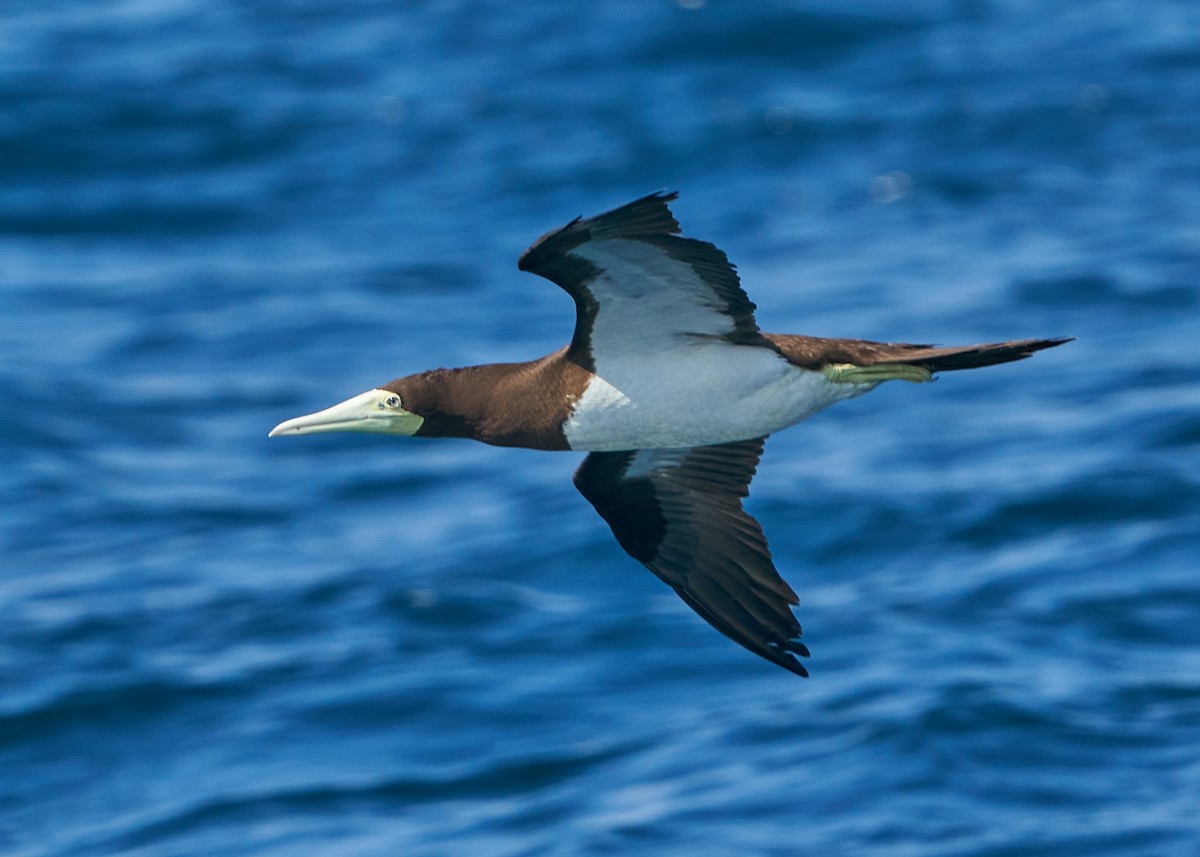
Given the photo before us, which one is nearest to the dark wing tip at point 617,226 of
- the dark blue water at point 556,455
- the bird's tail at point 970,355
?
the bird's tail at point 970,355

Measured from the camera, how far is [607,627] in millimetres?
18141

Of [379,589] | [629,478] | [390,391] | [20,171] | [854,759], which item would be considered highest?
[20,171]

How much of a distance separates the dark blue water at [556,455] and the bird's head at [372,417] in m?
5.43

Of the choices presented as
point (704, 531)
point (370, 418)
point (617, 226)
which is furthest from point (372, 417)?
point (617, 226)

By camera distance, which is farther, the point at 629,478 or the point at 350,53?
the point at 350,53

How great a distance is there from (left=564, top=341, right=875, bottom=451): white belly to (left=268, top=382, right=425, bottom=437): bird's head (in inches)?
38.2

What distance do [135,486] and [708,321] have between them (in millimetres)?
13286

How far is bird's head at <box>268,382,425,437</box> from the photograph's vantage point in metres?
10.8

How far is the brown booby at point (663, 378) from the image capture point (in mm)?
9734

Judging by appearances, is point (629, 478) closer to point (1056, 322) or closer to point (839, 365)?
point (839, 365)

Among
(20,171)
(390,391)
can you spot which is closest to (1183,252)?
(20,171)

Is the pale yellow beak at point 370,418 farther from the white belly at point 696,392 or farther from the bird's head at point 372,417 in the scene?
the white belly at point 696,392

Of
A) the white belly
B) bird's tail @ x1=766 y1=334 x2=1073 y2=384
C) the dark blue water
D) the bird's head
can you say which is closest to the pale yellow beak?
the bird's head

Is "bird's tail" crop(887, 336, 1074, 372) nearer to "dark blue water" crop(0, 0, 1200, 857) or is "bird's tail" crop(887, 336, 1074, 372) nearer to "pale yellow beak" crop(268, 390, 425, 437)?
"pale yellow beak" crop(268, 390, 425, 437)
